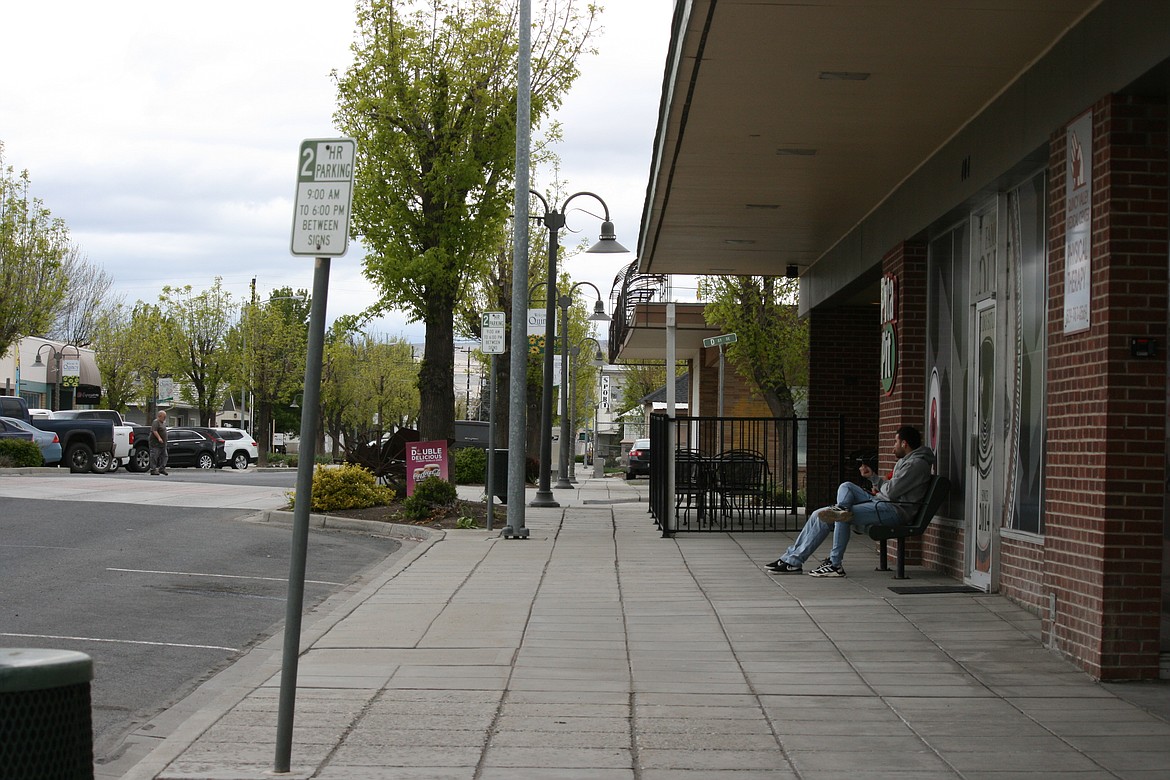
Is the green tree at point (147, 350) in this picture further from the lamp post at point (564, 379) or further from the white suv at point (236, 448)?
the lamp post at point (564, 379)

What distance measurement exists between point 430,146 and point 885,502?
398 inches

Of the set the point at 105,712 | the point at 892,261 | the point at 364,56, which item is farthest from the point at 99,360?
the point at 105,712

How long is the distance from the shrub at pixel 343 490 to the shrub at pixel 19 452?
1337 centimetres

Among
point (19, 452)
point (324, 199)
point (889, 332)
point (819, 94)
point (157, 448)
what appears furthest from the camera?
point (157, 448)

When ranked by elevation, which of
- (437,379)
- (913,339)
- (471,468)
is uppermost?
(913,339)

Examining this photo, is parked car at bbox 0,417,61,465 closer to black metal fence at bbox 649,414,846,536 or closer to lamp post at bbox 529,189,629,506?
lamp post at bbox 529,189,629,506

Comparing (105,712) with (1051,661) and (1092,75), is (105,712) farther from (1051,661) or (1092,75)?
(1092,75)

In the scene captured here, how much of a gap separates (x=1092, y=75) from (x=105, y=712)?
6516 mm

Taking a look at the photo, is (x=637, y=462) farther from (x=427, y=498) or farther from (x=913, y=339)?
(x=913, y=339)

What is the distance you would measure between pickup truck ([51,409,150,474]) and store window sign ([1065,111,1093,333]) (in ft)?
98.2

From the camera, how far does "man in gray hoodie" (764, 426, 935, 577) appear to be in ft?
36.3

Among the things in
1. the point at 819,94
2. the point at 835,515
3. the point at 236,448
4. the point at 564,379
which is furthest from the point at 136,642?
the point at 236,448

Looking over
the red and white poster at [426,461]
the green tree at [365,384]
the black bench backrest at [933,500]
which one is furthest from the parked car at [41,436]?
the green tree at [365,384]

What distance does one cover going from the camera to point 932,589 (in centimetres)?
1049
